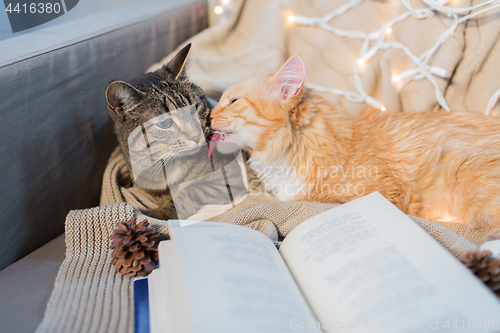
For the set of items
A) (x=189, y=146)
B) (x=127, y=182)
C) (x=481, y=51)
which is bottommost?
(x=127, y=182)

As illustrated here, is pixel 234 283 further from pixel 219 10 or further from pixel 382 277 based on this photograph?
pixel 219 10

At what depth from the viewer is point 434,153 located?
0.96m

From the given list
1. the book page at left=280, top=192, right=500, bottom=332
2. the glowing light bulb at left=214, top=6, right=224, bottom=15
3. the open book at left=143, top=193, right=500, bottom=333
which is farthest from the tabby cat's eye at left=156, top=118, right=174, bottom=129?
the glowing light bulb at left=214, top=6, right=224, bottom=15

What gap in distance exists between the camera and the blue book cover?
0.60m

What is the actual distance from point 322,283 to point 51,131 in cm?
94

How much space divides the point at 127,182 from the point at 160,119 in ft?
1.25

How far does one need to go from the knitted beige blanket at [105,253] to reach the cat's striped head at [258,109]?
0.78ft

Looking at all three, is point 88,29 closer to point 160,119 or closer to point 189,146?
point 160,119

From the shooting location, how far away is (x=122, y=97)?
0.88 metres

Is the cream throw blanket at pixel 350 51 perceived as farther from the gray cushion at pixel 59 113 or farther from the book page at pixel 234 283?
the book page at pixel 234 283

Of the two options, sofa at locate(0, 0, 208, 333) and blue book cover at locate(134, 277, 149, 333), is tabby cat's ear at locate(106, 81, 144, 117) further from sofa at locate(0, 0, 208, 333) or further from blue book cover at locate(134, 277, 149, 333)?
blue book cover at locate(134, 277, 149, 333)

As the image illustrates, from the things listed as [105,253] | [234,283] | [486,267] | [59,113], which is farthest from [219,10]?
[486,267]

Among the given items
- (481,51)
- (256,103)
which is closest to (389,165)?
(256,103)

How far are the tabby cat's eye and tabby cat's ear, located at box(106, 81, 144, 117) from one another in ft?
0.30
